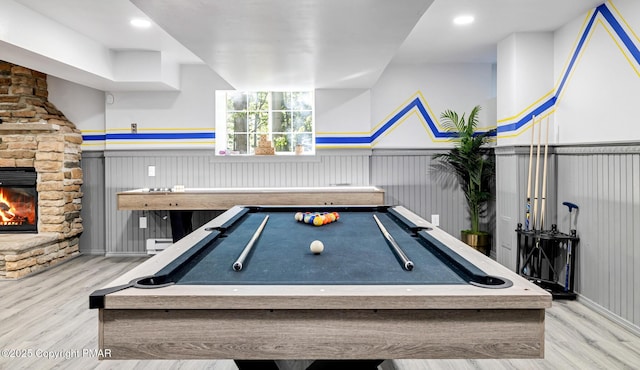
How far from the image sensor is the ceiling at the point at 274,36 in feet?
9.27

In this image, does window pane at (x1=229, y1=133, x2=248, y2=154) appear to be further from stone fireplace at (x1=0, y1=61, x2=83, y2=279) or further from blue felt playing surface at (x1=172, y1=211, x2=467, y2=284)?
blue felt playing surface at (x1=172, y1=211, x2=467, y2=284)

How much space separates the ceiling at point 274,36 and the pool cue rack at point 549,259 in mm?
1938

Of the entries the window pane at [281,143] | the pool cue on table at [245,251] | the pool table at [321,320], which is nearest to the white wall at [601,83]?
the pool table at [321,320]

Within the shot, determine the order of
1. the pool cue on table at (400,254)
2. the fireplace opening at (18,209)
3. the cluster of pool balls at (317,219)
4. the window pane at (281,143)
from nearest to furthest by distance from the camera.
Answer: the pool cue on table at (400,254) → the cluster of pool balls at (317,219) → the fireplace opening at (18,209) → the window pane at (281,143)

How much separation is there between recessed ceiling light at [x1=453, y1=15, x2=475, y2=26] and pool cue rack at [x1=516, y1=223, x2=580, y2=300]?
6.34 feet

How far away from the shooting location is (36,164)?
17.6 feet

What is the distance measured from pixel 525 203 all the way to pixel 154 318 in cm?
409

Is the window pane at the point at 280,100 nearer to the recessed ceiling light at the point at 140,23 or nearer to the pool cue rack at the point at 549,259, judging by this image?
the recessed ceiling light at the point at 140,23

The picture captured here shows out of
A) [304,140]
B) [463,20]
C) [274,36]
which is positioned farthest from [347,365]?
[304,140]

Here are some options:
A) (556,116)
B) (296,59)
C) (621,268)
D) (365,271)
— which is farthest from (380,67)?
(365,271)

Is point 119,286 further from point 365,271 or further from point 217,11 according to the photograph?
point 217,11

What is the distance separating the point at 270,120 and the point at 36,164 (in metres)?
2.80

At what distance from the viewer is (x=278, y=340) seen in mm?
1532

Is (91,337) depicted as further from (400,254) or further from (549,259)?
(549,259)
